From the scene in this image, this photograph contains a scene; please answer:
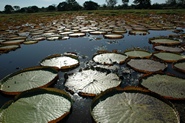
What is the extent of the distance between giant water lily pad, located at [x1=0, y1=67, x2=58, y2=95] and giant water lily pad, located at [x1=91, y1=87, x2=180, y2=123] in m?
1.20

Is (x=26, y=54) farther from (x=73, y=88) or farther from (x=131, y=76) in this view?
(x=131, y=76)

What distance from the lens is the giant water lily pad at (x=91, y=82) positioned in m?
2.58

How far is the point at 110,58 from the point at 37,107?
7.73 feet

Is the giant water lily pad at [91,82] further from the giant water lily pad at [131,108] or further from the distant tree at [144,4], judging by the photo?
the distant tree at [144,4]

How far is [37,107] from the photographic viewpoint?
210 centimetres

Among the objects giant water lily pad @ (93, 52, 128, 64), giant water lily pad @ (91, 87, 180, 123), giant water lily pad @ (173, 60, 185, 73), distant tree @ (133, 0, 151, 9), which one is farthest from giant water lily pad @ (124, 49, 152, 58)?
distant tree @ (133, 0, 151, 9)

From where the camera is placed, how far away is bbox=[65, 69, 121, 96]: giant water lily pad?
8.45 ft

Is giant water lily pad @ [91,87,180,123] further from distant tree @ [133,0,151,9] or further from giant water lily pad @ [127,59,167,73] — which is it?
distant tree @ [133,0,151,9]

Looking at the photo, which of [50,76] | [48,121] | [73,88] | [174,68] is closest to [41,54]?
[50,76]

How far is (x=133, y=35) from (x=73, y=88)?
5.22 metres

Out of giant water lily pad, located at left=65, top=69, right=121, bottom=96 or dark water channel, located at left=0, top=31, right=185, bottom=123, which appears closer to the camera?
dark water channel, located at left=0, top=31, right=185, bottom=123

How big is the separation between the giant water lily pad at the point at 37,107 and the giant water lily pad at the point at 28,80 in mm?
319

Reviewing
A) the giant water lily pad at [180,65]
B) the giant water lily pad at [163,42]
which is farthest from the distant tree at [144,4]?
the giant water lily pad at [180,65]

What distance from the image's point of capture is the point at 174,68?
11.1 ft
